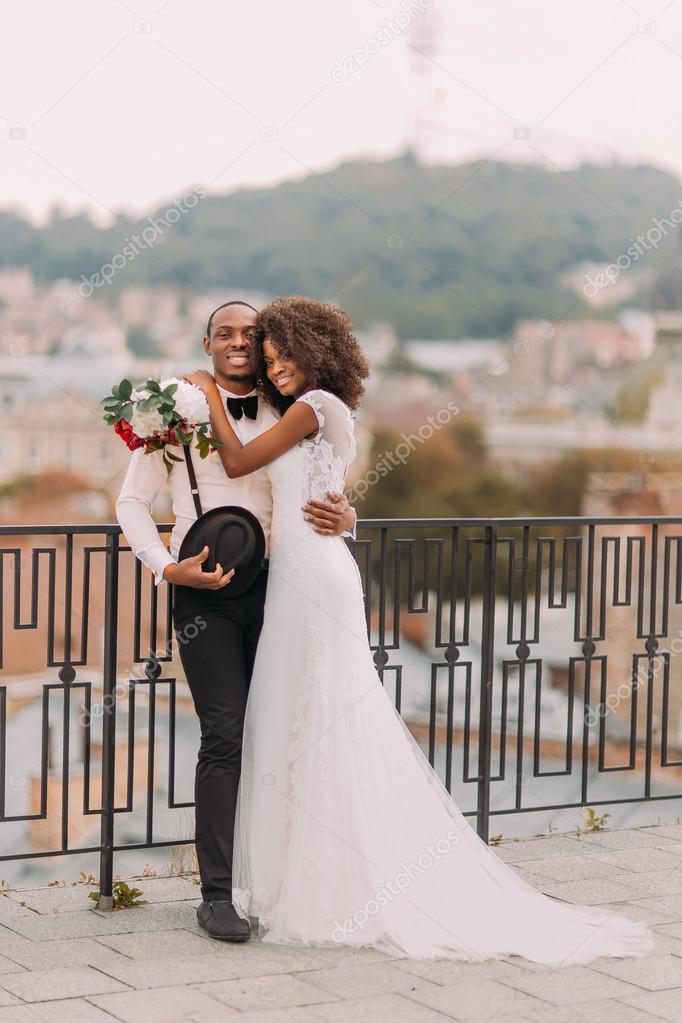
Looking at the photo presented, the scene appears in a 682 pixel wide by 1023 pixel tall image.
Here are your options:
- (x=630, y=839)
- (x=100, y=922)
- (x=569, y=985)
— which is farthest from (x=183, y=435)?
(x=630, y=839)

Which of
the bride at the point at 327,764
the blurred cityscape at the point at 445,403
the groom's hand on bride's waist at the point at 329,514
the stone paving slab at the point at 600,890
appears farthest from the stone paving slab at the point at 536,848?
the blurred cityscape at the point at 445,403

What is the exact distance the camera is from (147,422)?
2938 millimetres

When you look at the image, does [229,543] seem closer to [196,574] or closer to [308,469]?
[196,574]

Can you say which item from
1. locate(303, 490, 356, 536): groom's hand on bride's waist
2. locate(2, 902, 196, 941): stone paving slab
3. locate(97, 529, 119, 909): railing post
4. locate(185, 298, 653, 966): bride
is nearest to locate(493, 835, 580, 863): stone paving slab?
locate(185, 298, 653, 966): bride

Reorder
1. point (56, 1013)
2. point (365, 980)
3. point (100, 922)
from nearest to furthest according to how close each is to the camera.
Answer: point (56, 1013), point (365, 980), point (100, 922)

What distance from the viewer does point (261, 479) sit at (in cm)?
310

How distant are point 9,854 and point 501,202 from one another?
70.6 m

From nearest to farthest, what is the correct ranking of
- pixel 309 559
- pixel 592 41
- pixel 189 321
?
pixel 309 559, pixel 189 321, pixel 592 41

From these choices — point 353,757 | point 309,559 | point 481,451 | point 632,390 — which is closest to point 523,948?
point 353,757

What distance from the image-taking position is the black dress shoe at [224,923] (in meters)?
2.93

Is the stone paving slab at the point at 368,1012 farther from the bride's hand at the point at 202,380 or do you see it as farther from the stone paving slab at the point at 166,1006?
the bride's hand at the point at 202,380

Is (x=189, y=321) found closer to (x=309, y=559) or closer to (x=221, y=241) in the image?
(x=221, y=241)

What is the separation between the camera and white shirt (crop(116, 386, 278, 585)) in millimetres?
3004

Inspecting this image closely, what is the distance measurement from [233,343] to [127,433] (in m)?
0.35
